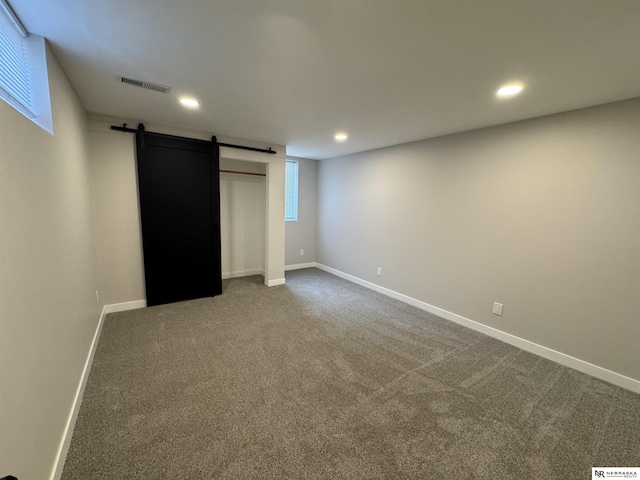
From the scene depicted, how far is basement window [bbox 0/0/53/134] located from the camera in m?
1.25

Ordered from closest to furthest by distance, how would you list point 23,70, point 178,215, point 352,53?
point 23,70 → point 352,53 → point 178,215

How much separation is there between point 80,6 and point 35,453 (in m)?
2.08

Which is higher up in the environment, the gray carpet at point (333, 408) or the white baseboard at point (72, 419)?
the white baseboard at point (72, 419)

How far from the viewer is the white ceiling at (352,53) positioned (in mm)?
1237

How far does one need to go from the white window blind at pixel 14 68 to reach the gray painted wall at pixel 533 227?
147 inches

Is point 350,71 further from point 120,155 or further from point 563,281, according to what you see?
Result: point 120,155

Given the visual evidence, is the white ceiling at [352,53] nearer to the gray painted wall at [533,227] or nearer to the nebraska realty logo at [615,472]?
the gray painted wall at [533,227]

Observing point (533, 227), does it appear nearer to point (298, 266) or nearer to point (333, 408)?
point (333, 408)

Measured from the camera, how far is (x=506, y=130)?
9.00 ft

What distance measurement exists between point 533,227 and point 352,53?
2421 mm

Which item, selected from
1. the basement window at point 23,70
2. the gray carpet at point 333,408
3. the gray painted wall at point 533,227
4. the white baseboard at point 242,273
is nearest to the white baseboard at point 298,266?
the white baseboard at point 242,273

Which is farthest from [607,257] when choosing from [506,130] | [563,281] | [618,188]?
[506,130]

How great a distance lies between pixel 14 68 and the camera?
53.0 inches

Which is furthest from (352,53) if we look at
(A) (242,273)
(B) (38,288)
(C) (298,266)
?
(C) (298,266)
